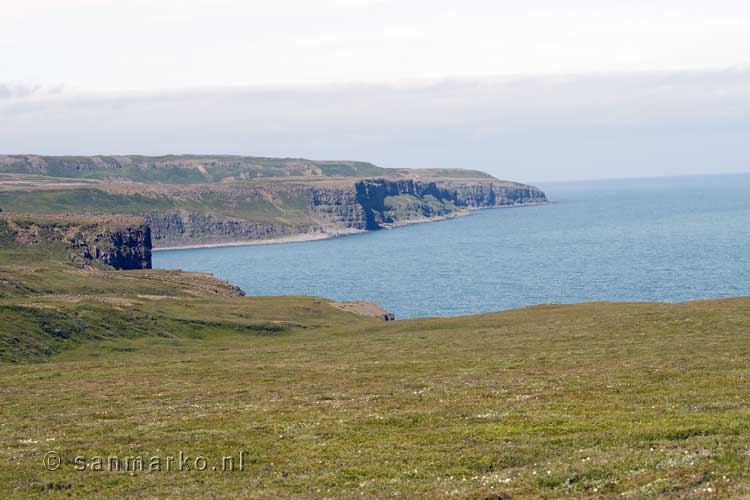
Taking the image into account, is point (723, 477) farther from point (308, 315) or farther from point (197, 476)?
point (308, 315)

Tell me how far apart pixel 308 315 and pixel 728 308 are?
73535mm

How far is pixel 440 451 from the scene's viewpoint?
2728 centimetres

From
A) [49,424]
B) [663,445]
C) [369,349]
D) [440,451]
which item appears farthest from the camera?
[369,349]

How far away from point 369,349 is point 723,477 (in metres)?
54.3

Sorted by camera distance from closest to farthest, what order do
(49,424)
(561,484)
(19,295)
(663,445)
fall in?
(561,484) < (663,445) < (49,424) < (19,295)

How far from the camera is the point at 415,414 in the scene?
1345 inches

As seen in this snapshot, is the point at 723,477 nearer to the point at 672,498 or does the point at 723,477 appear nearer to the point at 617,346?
the point at 672,498

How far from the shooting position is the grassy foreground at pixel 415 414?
2375cm

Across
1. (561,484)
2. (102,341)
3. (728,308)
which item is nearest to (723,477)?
(561,484)

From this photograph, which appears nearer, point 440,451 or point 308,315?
point 440,451

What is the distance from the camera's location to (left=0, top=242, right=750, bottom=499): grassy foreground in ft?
77.9

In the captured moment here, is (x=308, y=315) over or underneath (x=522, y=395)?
underneath

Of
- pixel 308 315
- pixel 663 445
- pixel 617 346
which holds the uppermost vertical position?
pixel 663 445

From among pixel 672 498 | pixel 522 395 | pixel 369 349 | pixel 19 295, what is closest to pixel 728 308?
pixel 369 349
